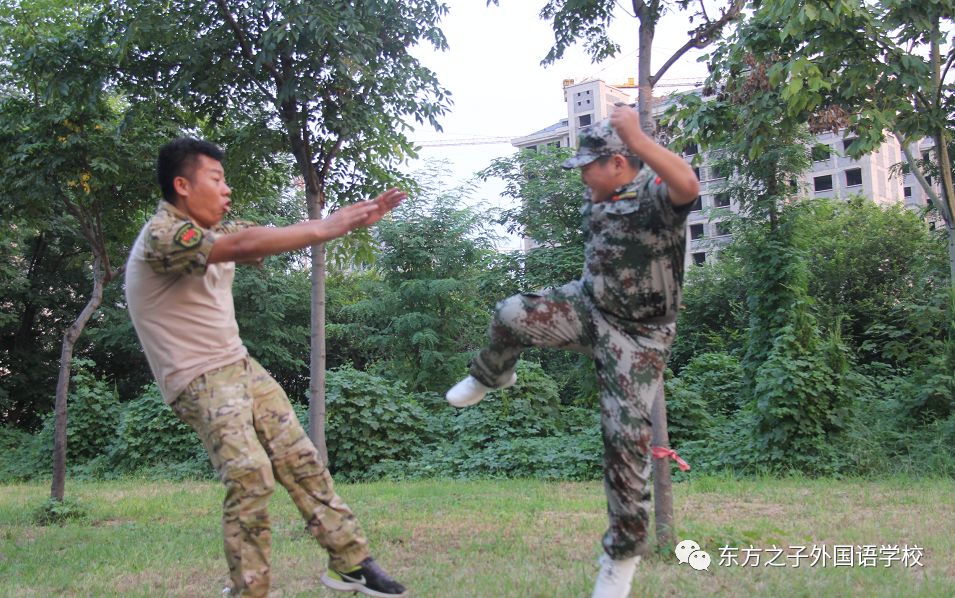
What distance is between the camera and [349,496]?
32.3 ft

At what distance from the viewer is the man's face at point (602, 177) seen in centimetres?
390

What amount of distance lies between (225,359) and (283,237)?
75 cm

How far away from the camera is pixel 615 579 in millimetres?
3775

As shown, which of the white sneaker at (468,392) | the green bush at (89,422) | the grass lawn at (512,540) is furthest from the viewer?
the green bush at (89,422)

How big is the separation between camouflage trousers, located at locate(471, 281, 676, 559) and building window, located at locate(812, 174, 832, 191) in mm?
60822

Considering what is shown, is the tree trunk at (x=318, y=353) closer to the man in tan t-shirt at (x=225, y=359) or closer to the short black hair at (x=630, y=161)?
the man in tan t-shirt at (x=225, y=359)

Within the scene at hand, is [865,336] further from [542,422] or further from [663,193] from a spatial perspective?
[663,193]

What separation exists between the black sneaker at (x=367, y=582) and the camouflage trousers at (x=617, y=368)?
3.65 feet

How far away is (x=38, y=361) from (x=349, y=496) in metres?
15.9

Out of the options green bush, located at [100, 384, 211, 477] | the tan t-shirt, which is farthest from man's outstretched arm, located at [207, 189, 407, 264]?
green bush, located at [100, 384, 211, 477]

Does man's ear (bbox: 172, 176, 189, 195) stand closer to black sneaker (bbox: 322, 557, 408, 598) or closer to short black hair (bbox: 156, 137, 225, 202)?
short black hair (bbox: 156, 137, 225, 202)

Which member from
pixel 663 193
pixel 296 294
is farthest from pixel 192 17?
pixel 296 294

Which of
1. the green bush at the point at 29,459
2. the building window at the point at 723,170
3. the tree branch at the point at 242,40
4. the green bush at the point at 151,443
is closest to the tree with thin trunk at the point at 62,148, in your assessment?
the tree branch at the point at 242,40

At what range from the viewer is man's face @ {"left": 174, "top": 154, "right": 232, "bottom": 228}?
12.7ft
